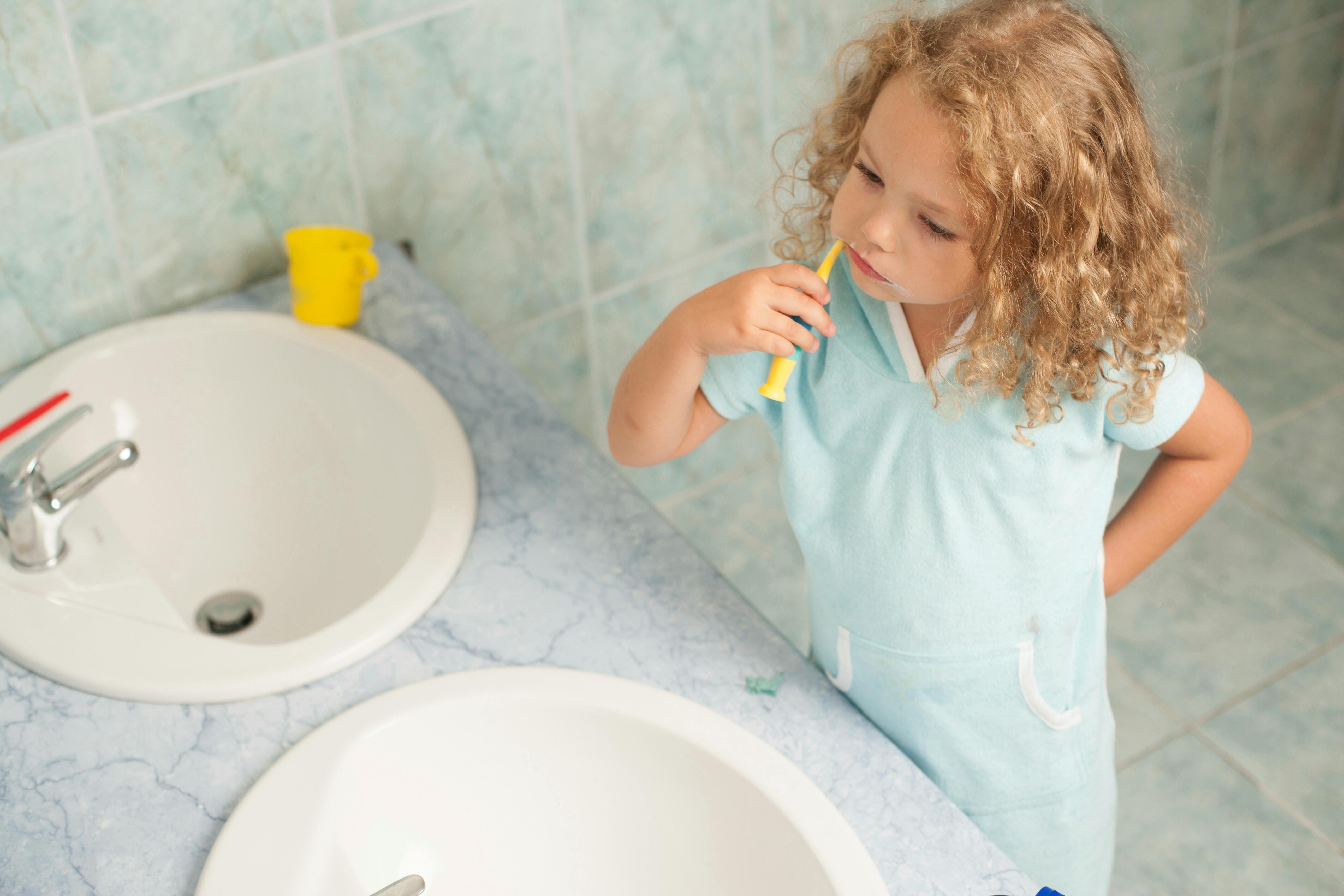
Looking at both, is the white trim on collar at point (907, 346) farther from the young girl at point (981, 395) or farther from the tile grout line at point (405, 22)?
the tile grout line at point (405, 22)

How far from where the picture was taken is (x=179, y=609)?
1.21 m

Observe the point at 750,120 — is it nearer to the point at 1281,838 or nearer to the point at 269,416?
the point at 269,416

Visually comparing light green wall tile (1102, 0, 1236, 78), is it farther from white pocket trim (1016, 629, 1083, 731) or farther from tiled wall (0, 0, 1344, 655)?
white pocket trim (1016, 629, 1083, 731)

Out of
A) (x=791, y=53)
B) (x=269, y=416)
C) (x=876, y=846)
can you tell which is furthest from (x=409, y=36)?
(x=876, y=846)

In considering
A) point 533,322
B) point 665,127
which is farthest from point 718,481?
point 665,127

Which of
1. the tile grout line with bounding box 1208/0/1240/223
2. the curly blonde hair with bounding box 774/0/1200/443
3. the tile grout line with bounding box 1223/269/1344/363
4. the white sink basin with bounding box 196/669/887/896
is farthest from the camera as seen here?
the tile grout line with bounding box 1223/269/1344/363

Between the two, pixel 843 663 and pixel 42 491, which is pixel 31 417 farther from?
pixel 843 663

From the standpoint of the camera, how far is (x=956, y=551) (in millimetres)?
893

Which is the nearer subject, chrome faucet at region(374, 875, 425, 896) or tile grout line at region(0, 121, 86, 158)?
chrome faucet at region(374, 875, 425, 896)

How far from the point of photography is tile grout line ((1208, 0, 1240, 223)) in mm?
2006

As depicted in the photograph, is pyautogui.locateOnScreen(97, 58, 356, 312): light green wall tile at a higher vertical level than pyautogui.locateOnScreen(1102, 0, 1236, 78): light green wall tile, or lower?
higher

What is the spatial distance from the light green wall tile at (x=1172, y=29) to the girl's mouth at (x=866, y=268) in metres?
1.25

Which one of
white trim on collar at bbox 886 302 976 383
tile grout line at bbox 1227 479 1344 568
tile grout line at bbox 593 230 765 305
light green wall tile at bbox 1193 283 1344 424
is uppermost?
white trim on collar at bbox 886 302 976 383

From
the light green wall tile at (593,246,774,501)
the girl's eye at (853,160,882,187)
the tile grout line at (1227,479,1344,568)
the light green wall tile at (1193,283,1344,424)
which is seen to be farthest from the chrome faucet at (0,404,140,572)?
the light green wall tile at (1193,283,1344,424)
